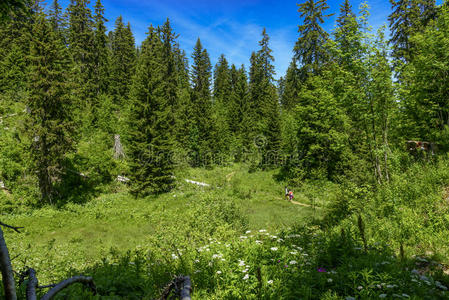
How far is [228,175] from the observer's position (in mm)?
30625

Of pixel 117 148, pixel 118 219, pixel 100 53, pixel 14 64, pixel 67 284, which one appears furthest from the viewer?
pixel 100 53

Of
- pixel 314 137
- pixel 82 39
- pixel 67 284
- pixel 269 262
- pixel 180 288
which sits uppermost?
pixel 82 39

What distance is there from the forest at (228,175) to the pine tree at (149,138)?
0.14m

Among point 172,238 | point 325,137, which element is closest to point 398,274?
point 172,238

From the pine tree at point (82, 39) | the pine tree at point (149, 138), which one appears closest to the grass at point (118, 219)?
the pine tree at point (149, 138)

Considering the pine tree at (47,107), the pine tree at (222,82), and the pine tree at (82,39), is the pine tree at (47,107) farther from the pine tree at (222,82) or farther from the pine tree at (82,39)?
the pine tree at (222,82)

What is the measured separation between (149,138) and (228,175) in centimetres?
1276

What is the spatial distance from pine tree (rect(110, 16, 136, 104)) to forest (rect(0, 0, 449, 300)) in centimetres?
39

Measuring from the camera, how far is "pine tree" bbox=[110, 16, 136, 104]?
1608 inches

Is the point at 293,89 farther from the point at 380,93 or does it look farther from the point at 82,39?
the point at 82,39

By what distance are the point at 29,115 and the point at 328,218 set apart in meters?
22.9

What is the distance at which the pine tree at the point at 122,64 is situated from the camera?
134 feet

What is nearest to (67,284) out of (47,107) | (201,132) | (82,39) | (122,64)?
(47,107)

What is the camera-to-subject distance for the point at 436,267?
4059 mm
